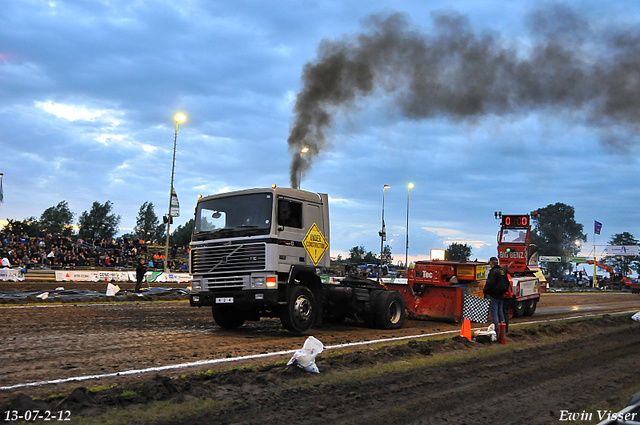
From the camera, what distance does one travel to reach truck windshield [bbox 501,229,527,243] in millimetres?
20828

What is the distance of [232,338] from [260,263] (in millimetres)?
1699

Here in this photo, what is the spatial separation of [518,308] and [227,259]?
1180 centimetres

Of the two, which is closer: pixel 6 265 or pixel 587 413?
pixel 587 413

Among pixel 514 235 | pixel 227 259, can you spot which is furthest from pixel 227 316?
pixel 514 235

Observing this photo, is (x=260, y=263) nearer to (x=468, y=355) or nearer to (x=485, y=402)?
(x=468, y=355)

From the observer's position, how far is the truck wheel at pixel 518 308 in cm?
1819

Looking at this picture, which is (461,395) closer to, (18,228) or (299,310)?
(299,310)

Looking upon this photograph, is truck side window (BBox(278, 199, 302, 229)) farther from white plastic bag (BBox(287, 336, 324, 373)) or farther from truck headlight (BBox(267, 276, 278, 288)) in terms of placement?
white plastic bag (BBox(287, 336, 324, 373))

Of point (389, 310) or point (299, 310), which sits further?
point (389, 310)

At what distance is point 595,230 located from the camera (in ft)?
268

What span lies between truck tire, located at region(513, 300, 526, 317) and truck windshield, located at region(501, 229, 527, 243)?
10.0ft

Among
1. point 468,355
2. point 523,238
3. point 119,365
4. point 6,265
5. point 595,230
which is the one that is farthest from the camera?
point 595,230

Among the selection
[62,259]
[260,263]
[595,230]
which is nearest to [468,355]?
[260,263]

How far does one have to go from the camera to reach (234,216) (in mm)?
11430
